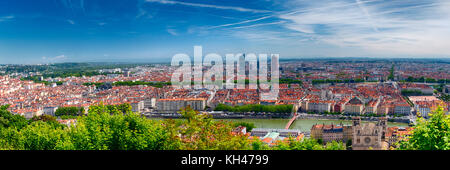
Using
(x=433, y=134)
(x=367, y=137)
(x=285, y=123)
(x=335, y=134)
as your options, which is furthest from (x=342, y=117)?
(x=433, y=134)

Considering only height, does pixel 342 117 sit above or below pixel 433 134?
below

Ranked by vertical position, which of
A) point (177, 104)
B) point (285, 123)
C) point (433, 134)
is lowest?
point (285, 123)

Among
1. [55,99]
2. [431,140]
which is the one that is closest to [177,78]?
[55,99]

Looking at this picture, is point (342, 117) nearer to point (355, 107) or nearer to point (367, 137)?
point (355, 107)

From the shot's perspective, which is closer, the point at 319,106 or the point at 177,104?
the point at 177,104

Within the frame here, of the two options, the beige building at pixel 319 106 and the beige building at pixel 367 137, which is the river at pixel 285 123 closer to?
the beige building at pixel 319 106

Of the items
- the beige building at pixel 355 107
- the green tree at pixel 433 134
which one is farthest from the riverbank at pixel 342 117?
the green tree at pixel 433 134

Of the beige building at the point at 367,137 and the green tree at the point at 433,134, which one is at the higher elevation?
the green tree at the point at 433,134

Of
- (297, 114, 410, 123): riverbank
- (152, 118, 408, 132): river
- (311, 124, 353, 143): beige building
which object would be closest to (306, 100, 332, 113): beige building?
(297, 114, 410, 123): riverbank

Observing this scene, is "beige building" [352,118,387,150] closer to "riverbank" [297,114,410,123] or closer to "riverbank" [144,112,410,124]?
"riverbank" [144,112,410,124]

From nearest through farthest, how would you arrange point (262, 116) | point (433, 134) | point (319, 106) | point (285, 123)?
point (433, 134)
point (285, 123)
point (262, 116)
point (319, 106)
